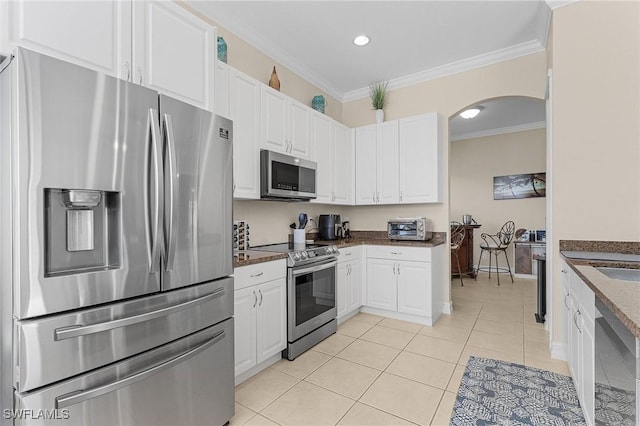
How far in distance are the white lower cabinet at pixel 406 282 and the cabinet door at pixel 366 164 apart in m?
0.75

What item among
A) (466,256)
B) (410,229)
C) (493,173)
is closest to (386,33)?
(410,229)

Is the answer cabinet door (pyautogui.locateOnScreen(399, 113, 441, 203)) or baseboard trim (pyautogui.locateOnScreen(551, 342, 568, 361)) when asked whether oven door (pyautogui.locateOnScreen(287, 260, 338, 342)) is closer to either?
cabinet door (pyautogui.locateOnScreen(399, 113, 441, 203))

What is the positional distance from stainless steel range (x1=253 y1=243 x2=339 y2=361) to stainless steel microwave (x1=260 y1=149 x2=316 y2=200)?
55 cm

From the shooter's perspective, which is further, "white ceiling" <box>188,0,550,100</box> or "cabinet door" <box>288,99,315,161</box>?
"cabinet door" <box>288,99,315,161</box>

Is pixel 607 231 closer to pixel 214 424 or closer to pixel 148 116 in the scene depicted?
pixel 214 424

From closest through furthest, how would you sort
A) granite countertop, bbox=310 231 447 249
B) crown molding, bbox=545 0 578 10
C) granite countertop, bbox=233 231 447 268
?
granite countertop, bbox=233 231 447 268
crown molding, bbox=545 0 578 10
granite countertop, bbox=310 231 447 249

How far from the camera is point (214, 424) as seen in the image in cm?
168

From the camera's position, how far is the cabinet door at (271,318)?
2.36m

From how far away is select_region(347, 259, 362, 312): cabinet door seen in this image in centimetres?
358

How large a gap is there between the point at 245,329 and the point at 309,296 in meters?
0.77

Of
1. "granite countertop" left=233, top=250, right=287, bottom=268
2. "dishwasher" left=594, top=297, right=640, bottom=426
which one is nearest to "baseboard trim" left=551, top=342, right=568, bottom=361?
"dishwasher" left=594, top=297, right=640, bottom=426

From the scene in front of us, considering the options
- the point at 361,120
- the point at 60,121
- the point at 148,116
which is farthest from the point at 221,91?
the point at 361,120

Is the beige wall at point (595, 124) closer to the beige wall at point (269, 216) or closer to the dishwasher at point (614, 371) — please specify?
the dishwasher at point (614, 371)

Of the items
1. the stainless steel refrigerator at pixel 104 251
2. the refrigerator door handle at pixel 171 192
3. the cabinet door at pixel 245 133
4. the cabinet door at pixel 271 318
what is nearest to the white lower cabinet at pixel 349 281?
the cabinet door at pixel 271 318
